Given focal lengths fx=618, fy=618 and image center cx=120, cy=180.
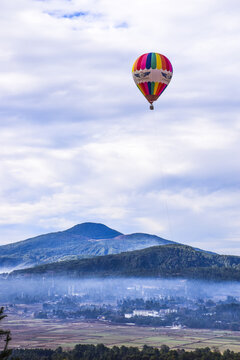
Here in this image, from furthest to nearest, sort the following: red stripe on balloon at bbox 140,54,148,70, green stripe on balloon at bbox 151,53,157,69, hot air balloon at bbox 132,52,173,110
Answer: red stripe on balloon at bbox 140,54,148,70 < green stripe on balloon at bbox 151,53,157,69 < hot air balloon at bbox 132,52,173,110

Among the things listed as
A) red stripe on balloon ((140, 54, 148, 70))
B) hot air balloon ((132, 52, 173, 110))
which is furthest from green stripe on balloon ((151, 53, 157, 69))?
red stripe on balloon ((140, 54, 148, 70))

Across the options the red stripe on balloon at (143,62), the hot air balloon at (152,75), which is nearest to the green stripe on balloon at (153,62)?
the hot air balloon at (152,75)

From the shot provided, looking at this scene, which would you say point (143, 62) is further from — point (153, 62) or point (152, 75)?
point (152, 75)

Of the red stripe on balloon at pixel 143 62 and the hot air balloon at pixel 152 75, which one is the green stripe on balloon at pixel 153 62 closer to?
the hot air balloon at pixel 152 75

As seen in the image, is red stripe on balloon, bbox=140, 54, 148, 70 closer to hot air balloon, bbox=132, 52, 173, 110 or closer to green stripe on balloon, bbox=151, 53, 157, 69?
hot air balloon, bbox=132, 52, 173, 110

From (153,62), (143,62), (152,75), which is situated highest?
(143,62)

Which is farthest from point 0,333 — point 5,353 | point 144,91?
point 144,91

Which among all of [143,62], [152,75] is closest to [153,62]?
[143,62]

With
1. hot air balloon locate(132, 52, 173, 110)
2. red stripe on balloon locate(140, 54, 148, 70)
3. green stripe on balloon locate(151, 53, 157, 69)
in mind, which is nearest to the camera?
hot air balloon locate(132, 52, 173, 110)

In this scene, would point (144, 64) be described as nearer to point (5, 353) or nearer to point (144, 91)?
point (144, 91)
